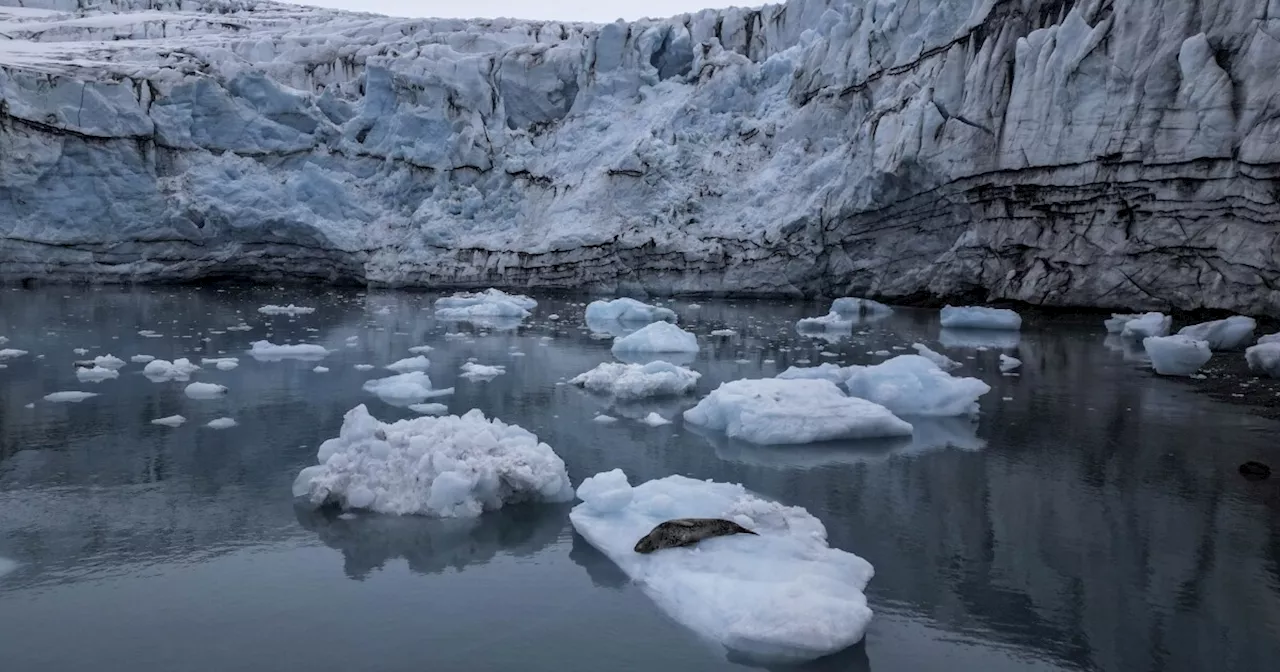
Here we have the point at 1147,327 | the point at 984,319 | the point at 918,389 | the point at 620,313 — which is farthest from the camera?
the point at 620,313

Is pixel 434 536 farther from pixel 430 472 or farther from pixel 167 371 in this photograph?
pixel 167 371

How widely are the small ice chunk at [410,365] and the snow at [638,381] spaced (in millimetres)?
1633

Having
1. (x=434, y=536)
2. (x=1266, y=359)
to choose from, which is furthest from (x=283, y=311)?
(x=1266, y=359)

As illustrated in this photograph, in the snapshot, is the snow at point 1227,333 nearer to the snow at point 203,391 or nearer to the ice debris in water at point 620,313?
the ice debris in water at point 620,313

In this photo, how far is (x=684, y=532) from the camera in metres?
3.65

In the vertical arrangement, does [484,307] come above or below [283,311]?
above

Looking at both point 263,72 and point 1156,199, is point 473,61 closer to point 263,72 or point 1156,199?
point 263,72

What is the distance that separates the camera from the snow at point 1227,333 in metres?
10.6

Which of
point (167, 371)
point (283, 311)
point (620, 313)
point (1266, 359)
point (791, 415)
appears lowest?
point (283, 311)

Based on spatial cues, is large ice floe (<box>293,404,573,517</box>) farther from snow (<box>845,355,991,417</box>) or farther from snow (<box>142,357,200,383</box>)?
snow (<box>142,357,200,383</box>)

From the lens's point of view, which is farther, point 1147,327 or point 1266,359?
point 1147,327

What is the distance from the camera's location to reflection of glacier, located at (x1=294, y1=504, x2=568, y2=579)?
363cm

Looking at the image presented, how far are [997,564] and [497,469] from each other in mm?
2397

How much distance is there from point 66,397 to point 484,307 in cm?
891
